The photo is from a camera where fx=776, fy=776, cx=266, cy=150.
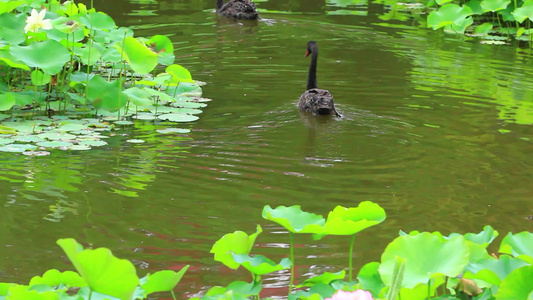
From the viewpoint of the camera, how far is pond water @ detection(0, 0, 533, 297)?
15.3ft

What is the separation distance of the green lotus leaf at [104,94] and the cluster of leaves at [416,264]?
179 inches

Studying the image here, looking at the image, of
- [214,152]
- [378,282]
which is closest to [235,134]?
[214,152]

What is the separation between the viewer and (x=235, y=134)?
686 cm

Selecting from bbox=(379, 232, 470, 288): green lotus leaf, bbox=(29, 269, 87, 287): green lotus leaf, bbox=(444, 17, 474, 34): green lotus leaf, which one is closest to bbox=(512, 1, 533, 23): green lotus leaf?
bbox=(444, 17, 474, 34): green lotus leaf

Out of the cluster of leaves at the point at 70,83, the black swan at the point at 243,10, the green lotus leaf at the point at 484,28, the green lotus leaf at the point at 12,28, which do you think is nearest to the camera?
the cluster of leaves at the point at 70,83

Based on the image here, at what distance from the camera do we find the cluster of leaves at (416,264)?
7.97ft

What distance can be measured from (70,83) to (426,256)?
17.2 feet

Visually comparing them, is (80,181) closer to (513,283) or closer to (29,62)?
(29,62)

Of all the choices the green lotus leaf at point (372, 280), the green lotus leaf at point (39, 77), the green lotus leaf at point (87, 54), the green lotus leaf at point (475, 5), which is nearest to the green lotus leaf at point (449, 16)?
the green lotus leaf at point (475, 5)

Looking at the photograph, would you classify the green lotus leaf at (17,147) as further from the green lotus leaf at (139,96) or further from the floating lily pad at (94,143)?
the green lotus leaf at (139,96)

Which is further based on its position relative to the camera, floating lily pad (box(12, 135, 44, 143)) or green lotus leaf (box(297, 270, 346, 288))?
floating lily pad (box(12, 135, 44, 143))

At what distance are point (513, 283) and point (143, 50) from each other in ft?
16.2

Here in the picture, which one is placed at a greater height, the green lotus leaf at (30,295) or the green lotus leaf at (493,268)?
the green lotus leaf at (493,268)

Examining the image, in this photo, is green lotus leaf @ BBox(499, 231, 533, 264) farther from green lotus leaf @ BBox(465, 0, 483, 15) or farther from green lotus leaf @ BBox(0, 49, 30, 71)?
green lotus leaf @ BBox(465, 0, 483, 15)
